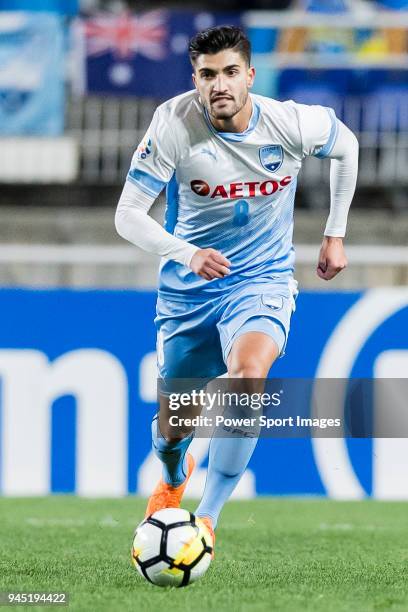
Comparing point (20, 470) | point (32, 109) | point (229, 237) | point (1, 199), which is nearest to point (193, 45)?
point (229, 237)

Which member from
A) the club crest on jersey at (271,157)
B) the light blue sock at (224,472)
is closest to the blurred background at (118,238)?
the light blue sock at (224,472)

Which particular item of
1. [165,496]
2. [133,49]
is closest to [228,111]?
[165,496]

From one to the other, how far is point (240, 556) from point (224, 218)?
1475mm

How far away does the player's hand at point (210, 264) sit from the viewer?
16.8ft

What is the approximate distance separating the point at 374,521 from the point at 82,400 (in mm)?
1998

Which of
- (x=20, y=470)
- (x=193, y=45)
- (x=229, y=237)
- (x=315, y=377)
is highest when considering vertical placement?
(x=193, y=45)

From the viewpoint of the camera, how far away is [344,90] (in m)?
11.5

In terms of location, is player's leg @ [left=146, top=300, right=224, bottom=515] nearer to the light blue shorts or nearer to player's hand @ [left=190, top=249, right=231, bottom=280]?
the light blue shorts

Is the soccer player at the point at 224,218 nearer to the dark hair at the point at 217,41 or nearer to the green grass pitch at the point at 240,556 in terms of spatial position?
the dark hair at the point at 217,41

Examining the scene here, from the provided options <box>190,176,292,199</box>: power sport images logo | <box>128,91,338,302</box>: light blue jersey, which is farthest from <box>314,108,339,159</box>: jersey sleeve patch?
<box>190,176,292,199</box>: power sport images logo

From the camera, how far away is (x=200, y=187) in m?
5.64

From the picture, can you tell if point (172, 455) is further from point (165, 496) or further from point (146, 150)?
point (146, 150)

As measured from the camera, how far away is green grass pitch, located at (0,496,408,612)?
4.68 metres

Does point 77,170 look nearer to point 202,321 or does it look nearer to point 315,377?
point 315,377
